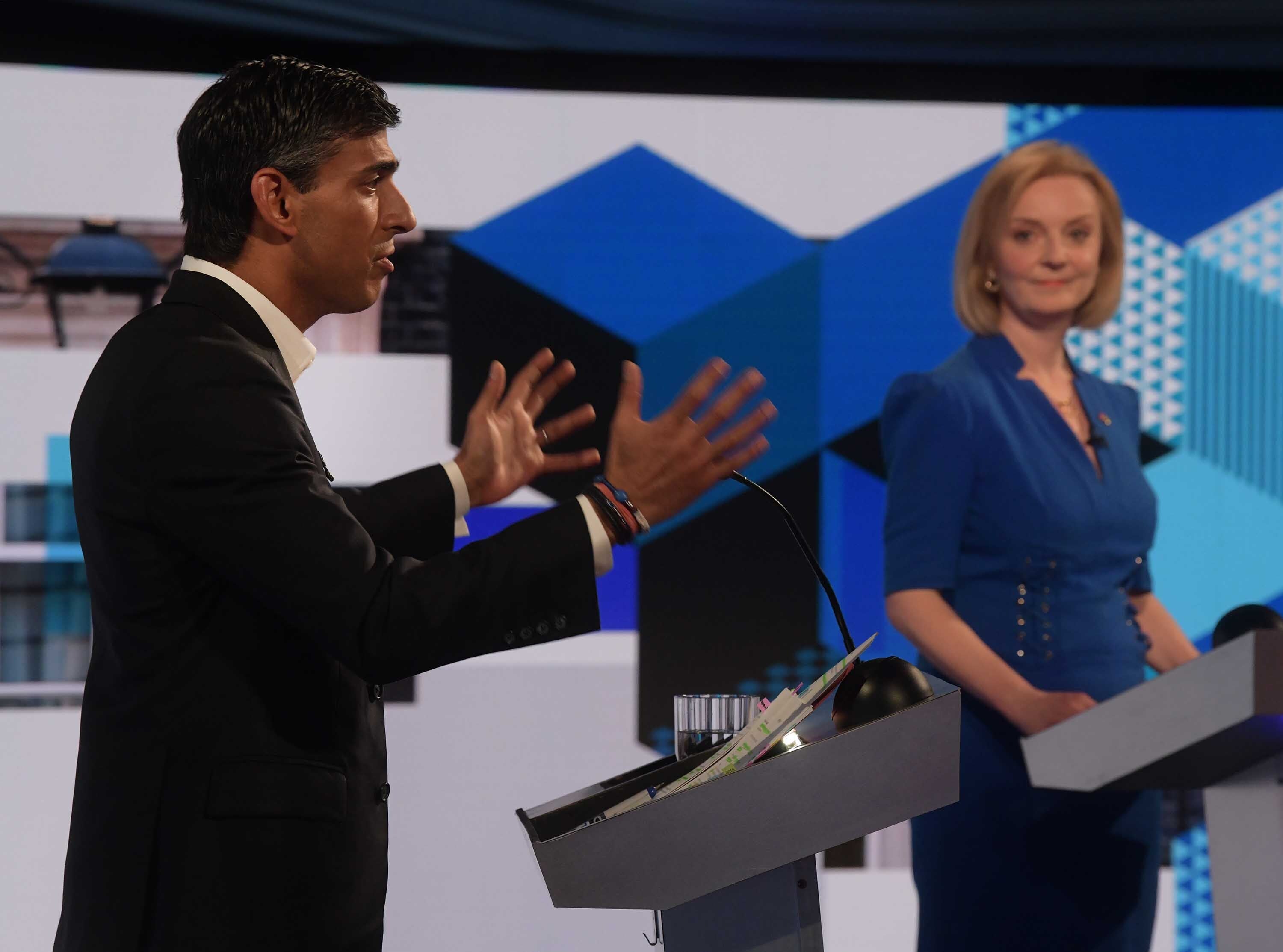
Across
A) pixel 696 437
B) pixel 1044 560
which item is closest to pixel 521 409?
pixel 696 437

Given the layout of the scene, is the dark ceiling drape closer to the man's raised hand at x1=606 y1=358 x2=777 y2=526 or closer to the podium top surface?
the podium top surface

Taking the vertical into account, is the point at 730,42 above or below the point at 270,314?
above

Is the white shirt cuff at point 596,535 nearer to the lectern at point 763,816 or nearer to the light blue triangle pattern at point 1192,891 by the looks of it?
the lectern at point 763,816

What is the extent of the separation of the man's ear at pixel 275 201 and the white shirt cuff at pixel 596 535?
49 centimetres

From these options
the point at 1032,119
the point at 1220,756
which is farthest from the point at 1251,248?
the point at 1220,756

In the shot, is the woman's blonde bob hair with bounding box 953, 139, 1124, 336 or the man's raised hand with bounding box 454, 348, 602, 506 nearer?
the man's raised hand with bounding box 454, 348, 602, 506

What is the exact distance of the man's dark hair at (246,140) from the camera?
1.44 metres

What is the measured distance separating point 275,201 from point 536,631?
1.96 feet

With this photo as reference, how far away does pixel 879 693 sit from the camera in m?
1.34

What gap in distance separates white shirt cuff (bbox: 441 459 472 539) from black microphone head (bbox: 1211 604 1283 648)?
48.3 inches

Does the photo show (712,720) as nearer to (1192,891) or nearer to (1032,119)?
(1192,891)

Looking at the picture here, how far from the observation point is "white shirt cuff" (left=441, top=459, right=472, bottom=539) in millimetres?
1747

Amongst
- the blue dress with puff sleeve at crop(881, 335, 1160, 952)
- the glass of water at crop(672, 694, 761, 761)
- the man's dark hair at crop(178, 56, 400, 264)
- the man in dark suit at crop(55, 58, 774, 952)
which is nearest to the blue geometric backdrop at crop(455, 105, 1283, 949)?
the blue dress with puff sleeve at crop(881, 335, 1160, 952)

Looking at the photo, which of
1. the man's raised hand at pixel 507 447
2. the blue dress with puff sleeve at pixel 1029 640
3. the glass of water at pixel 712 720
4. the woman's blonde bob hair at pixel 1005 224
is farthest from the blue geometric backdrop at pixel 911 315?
the glass of water at pixel 712 720
